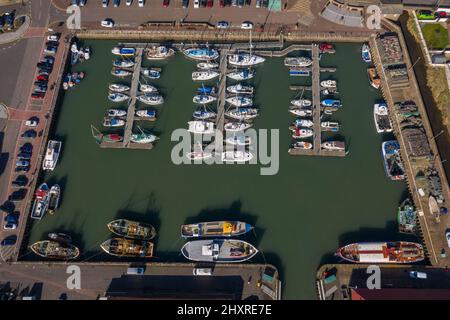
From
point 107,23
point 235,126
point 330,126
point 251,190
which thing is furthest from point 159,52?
point 330,126

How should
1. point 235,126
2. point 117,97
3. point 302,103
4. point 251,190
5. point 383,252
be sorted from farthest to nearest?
point 117,97
point 302,103
point 235,126
point 251,190
point 383,252

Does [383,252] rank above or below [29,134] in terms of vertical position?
below

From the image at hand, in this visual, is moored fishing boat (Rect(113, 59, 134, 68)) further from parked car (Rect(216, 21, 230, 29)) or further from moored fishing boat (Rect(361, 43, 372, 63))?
moored fishing boat (Rect(361, 43, 372, 63))

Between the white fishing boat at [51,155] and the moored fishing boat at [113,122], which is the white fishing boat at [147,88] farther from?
the white fishing boat at [51,155]

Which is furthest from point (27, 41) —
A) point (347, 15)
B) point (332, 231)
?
point (332, 231)

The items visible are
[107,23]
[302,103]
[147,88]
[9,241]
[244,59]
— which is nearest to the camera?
[9,241]

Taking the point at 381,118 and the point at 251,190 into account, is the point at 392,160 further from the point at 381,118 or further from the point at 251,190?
the point at 251,190

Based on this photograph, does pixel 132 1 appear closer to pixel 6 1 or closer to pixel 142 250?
pixel 6 1
